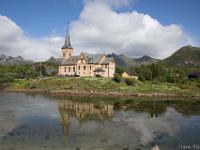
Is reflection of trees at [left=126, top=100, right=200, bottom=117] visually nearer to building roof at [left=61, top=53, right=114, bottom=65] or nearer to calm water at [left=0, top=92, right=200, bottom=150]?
calm water at [left=0, top=92, right=200, bottom=150]

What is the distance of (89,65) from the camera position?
4168 inches

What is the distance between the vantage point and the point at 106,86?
85.3m

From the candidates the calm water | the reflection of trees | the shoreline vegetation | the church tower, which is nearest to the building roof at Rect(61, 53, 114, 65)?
the church tower

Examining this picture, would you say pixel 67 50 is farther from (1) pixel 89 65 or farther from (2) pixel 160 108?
(2) pixel 160 108

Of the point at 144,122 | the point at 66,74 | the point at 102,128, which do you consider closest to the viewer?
the point at 102,128

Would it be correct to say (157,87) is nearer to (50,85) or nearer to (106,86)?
(106,86)

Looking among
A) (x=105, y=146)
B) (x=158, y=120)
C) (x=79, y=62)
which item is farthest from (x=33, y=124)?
(x=79, y=62)

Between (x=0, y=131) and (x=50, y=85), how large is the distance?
62.9 m

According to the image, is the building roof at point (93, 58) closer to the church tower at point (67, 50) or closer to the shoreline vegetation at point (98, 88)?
the church tower at point (67, 50)

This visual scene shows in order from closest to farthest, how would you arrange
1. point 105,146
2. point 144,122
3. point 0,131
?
point 105,146 → point 0,131 → point 144,122

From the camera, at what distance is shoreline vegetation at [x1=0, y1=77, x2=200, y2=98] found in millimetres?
79062

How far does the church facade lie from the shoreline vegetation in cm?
1270

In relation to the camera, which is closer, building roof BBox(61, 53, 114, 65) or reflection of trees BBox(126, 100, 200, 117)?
reflection of trees BBox(126, 100, 200, 117)

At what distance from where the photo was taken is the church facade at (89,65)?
103562 mm
